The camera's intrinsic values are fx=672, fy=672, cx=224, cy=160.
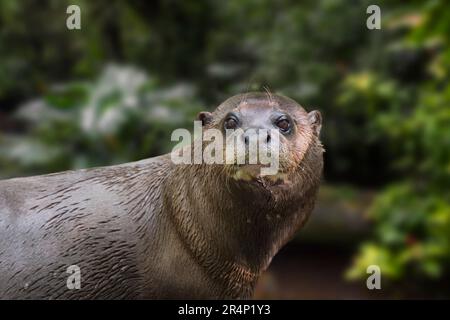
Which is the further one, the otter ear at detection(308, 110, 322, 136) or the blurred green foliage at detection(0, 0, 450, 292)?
the blurred green foliage at detection(0, 0, 450, 292)

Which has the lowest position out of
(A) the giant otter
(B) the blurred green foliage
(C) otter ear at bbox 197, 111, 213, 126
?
(A) the giant otter

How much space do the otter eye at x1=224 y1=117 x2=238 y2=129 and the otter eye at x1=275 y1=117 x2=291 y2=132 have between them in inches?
3.6

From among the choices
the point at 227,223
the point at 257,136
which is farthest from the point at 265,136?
the point at 227,223

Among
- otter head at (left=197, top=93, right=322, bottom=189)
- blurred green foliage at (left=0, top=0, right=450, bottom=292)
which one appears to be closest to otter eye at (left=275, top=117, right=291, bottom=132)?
otter head at (left=197, top=93, right=322, bottom=189)

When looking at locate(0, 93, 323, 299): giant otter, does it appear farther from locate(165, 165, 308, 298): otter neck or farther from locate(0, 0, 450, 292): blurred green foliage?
locate(0, 0, 450, 292): blurred green foliage

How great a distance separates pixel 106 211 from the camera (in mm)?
1641

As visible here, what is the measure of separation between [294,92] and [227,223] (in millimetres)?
4098

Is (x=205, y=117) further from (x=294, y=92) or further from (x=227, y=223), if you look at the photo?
(x=294, y=92)

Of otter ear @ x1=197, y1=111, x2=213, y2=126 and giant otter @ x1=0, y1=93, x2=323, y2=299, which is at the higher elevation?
otter ear @ x1=197, y1=111, x2=213, y2=126

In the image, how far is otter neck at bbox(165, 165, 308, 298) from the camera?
150 centimetres

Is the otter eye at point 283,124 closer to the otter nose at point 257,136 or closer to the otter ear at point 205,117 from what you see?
the otter nose at point 257,136

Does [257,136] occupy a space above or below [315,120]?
below

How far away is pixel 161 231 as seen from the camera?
5.36 feet

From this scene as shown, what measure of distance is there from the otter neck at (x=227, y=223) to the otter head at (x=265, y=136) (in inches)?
2.0
